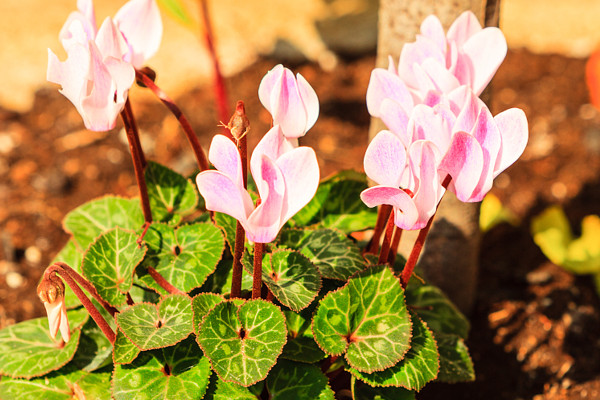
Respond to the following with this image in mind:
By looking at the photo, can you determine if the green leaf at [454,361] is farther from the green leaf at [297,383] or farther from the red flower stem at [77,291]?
the red flower stem at [77,291]

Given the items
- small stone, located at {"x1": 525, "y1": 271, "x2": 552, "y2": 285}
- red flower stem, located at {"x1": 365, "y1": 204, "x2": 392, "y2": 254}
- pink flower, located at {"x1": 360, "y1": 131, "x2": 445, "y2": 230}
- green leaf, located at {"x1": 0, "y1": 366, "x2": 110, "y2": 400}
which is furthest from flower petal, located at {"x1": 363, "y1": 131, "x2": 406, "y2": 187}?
small stone, located at {"x1": 525, "y1": 271, "x2": 552, "y2": 285}

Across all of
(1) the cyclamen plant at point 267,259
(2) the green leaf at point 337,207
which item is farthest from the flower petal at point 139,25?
(2) the green leaf at point 337,207

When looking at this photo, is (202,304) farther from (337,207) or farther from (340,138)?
(340,138)

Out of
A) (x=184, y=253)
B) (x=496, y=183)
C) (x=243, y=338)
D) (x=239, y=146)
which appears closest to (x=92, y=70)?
(x=239, y=146)

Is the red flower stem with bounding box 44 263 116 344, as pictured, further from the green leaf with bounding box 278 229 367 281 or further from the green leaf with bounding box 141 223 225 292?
the green leaf with bounding box 278 229 367 281

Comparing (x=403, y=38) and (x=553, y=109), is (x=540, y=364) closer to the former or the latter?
(x=403, y=38)

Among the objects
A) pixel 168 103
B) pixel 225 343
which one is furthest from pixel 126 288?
pixel 168 103
